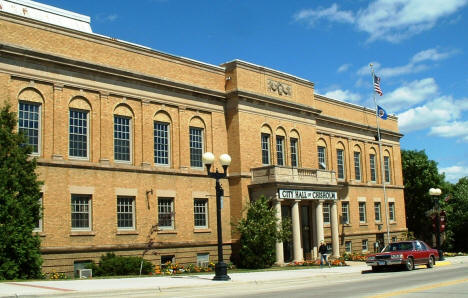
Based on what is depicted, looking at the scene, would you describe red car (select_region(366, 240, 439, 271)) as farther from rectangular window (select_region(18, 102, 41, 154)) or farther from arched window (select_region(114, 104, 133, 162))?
rectangular window (select_region(18, 102, 41, 154))

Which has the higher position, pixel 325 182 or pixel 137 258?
pixel 325 182

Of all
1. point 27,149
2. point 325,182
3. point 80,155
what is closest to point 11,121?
point 27,149

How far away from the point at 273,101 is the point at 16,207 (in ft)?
72.3

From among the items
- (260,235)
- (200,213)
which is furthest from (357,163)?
(200,213)

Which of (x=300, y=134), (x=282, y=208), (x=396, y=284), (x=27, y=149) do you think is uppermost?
(x=300, y=134)

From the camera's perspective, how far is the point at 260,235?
36.2m

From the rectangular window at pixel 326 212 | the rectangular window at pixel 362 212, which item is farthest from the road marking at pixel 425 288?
the rectangular window at pixel 362 212

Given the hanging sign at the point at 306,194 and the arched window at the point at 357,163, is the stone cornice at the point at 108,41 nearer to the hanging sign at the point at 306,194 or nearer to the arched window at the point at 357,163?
the hanging sign at the point at 306,194

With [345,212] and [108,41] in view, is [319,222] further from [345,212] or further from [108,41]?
[108,41]

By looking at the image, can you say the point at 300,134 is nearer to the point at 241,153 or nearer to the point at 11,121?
the point at 241,153

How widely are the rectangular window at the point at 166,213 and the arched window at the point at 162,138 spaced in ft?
7.70

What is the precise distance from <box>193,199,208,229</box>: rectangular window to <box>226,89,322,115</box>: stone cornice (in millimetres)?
7642

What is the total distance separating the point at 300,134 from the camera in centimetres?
4481

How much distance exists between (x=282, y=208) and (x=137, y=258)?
1353 centimetres
